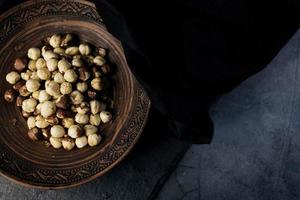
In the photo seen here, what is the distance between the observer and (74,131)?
1.10 meters

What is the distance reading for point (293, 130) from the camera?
1188 mm

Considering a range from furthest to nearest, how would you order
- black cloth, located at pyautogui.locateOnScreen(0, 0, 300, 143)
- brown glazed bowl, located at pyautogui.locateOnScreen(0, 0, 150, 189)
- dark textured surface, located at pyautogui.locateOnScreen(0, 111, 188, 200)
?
dark textured surface, located at pyautogui.locateOnScreen(0, 111, 188, 200), brown glazed bowl, located at pyautogui.locateOnScreen(0, 0, 150, 189), black cloth, located at pyautogui.locateOnScreen(0, 0, 300, 143)

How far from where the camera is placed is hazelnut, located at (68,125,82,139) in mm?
1102

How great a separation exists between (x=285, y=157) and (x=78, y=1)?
691 millimetres

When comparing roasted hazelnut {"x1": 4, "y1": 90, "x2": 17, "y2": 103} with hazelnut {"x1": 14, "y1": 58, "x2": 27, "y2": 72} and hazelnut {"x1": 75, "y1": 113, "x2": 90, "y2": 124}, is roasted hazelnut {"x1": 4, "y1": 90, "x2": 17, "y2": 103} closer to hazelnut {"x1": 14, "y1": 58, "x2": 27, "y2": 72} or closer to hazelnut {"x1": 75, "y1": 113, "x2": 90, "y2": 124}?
hazelnut {"x1": 14, "y1": 58, "x2": 27, "y2": 72}

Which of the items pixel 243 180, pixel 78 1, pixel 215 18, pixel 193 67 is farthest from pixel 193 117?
pixel 78 1

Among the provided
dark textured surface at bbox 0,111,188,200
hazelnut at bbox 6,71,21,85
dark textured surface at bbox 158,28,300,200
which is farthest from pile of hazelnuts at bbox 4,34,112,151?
dark textured surface at bbox 158,28,300,200

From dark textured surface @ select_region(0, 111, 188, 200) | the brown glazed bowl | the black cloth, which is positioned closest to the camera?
the black cloth

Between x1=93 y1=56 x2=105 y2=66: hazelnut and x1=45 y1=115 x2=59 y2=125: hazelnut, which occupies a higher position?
x1=93 y1=56 x2=105 y2=66: hazelnut

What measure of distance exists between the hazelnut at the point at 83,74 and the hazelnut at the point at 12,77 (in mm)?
183

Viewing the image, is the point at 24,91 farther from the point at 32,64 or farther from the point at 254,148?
the point at 254,148

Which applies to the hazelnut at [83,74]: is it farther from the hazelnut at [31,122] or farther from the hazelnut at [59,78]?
the hazelnut at [31,122]

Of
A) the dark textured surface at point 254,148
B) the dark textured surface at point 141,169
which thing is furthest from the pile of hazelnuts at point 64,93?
the dark textured surface at point 254,148

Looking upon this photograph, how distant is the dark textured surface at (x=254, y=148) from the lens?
1.18 m
